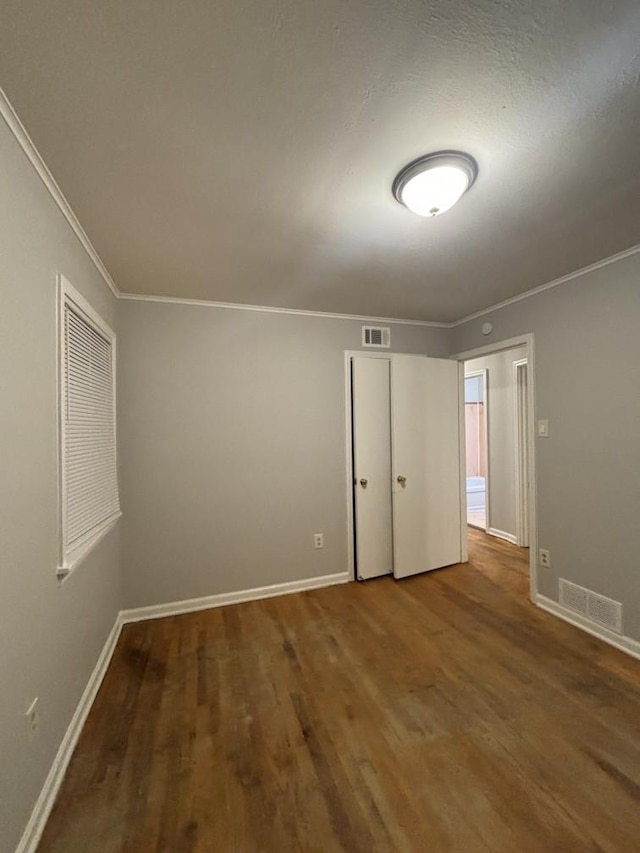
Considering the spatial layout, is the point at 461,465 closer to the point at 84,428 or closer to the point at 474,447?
the point at 84,428

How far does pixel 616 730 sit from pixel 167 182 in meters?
3.13

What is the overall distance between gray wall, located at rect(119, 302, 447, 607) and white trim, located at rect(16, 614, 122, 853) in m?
0.71

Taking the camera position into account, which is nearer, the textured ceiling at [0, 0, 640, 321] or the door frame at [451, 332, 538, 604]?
the textured ceiling at [0, 0, 640, 321]

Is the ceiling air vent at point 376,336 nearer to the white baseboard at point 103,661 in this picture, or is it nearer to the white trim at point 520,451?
the white trim at point 520,451

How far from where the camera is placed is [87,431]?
1899 millimetres

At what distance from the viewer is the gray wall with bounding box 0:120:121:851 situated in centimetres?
107

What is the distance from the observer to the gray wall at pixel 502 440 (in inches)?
163

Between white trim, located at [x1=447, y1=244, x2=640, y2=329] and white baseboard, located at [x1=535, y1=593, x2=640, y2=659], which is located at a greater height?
white trim, located at [x1=447, y1=244, x2=640, y2=329]

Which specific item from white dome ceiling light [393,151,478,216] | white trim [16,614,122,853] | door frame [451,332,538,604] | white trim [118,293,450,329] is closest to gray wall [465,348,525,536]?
white trim [118,293,450,329]

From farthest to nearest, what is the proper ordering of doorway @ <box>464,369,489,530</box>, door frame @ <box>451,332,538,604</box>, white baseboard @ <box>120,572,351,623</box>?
doorway @ <box>464,369,489,530</box> → door frame @ <box>451,332,538,604</box> → white baseboard @ <box>120,572,351,623</box>

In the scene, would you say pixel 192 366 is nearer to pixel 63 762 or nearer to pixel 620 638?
pixel 63 762

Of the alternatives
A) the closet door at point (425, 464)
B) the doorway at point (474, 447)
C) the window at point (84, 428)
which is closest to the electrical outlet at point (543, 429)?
the closet door at point (425, 464)

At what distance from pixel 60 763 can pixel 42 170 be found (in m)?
2.34

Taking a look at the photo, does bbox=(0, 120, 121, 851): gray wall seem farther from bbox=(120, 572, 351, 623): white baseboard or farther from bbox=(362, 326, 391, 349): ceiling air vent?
bbox=(362, 326, 391, 349): ceiling air vent
